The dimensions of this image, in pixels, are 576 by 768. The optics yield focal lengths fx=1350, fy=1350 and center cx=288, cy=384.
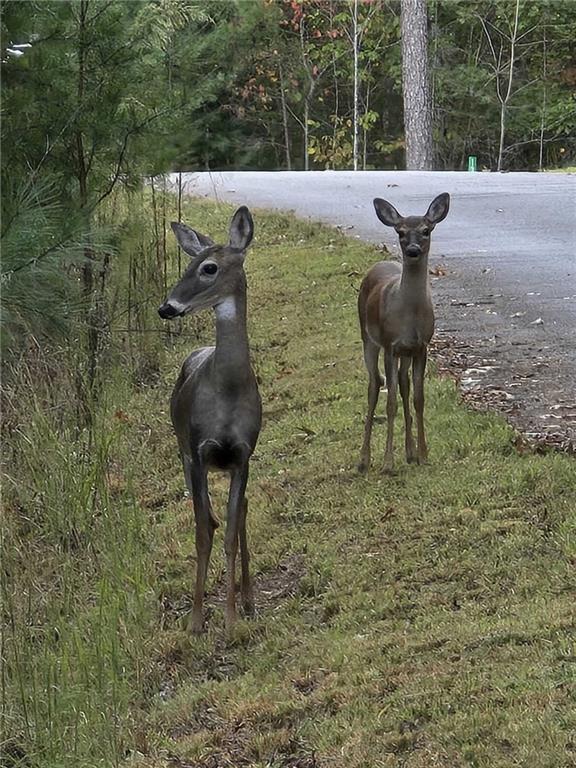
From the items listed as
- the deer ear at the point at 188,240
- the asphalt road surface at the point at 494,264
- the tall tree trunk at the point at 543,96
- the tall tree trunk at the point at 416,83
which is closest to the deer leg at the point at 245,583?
the deer ear at the point at 188,240

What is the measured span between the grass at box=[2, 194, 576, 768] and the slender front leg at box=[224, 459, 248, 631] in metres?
0.12

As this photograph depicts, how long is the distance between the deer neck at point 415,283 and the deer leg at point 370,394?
53 centimetres

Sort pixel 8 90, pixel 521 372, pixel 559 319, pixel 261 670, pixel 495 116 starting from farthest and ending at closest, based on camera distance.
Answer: pixel 495 116 → pixel 559 319 → pixel 521 372 → pixel 8 90 → pixel 261 670

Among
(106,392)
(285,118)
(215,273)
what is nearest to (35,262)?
(215,273)

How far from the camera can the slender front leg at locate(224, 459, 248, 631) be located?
597cm

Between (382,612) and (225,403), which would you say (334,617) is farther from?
(225,403)

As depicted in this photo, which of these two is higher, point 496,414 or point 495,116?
point 495,116

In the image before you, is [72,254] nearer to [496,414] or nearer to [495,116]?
[496,414]

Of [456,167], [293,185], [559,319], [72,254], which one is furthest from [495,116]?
[72,254]

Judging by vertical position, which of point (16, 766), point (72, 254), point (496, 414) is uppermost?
point (72, 254)

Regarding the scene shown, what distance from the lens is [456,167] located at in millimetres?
37000

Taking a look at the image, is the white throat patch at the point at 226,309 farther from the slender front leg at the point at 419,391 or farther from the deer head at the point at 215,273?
the slender front leg at the point at 419,391

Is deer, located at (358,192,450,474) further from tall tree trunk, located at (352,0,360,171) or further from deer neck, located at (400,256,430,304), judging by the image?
tall tree trunk, located at (352,0,360,171)

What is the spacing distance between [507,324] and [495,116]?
26843 millimetres
